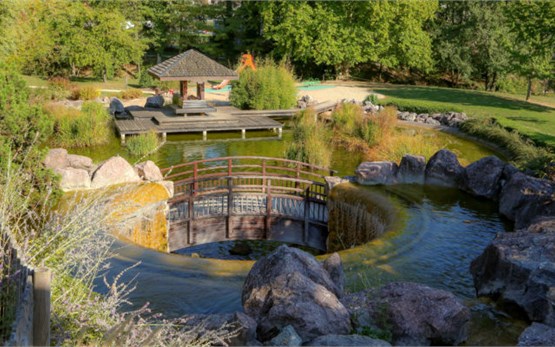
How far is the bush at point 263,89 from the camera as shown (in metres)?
28.8

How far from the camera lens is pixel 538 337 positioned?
6.32 meters

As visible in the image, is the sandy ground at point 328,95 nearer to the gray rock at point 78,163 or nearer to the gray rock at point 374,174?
the gray rock at point 78,163

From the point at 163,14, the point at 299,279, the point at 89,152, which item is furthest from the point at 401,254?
the point at 163,14

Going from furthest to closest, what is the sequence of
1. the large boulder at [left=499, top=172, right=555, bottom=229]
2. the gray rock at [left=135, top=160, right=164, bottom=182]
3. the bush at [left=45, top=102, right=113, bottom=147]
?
1. the bush at [left=45, top=102, right=113, bottom=147]
2. the gray rock at [left=135, top=160, right=164, bottom=182]
3. the large boulder at [left=499, top=172, right=555, bottom=229]

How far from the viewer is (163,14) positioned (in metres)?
46.1

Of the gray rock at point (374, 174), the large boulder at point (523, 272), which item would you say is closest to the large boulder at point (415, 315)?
the large boulder at point (523, 272)

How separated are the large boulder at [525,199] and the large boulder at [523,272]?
274 cm

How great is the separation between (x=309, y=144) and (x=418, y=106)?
1324 centimetres

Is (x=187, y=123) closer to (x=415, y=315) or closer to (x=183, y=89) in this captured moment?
(x=183, y=89)

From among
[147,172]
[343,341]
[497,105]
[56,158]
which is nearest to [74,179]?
[56,158]

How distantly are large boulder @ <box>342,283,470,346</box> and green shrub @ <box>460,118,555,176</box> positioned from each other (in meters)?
8.89

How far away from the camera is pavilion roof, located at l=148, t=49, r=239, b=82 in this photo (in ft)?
79.6

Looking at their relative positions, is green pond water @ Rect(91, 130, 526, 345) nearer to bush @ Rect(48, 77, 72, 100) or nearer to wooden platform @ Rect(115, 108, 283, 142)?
wooden platform @ Rect(115, 108, 283, 142)

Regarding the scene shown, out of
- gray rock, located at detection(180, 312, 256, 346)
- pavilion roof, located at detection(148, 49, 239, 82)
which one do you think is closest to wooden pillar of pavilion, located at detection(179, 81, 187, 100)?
pavilion roof, located at detection(148, 49, 239, 82)
